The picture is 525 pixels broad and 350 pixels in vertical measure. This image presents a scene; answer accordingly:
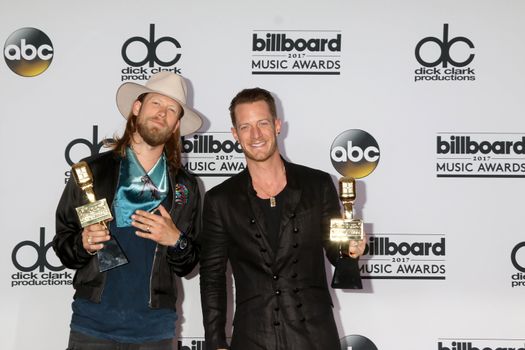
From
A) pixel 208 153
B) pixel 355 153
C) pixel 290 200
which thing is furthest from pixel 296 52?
pixel 290 200

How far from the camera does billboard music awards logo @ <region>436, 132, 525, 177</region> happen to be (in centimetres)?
472

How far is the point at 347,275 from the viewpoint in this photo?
3180 millimetres

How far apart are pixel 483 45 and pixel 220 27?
180 cm

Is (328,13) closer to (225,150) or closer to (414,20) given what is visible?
(414,20)

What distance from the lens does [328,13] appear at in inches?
188

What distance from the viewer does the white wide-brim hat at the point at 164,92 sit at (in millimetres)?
3732

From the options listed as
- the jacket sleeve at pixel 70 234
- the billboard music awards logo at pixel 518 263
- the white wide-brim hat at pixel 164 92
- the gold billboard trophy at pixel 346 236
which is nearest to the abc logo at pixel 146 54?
the white wide-brim hat at pixel 164 92

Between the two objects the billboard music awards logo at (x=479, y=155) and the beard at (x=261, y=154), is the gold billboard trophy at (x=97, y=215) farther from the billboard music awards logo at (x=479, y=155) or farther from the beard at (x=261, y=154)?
the billboard music awards logo at (x=479, y=155)

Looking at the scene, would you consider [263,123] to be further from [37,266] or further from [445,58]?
[37,266]

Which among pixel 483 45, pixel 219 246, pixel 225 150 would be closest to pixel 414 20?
pixel 483 45

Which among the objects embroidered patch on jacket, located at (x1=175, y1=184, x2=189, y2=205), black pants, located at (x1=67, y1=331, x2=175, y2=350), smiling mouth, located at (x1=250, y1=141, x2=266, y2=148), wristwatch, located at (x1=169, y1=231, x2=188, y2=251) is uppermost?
smiling mouth, located at (x1=250, y1=141, x2=266, y2=148)

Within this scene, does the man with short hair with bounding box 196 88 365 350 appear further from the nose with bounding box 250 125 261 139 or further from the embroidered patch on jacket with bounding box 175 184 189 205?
the embroidered patch on jacket with bounding box 175 184 189 205

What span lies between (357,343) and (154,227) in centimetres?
198

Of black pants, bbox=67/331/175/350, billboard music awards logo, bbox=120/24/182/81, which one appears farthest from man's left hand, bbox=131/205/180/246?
billboard music awards logo, bbox=120/24/182/81
